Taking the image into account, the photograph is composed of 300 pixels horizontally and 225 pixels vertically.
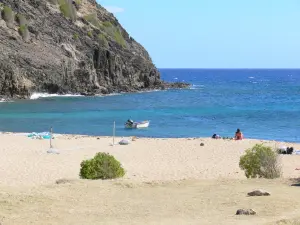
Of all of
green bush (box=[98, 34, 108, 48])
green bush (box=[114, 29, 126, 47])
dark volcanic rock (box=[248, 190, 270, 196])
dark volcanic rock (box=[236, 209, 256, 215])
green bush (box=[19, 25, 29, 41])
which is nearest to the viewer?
dark volcanic rock (box=[236, 209, 256, 215])

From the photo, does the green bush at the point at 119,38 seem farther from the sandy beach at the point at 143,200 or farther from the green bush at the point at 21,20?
the sandy beach at the point at 143,200

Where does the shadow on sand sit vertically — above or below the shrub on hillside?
below

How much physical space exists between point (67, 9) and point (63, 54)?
19.2 meters

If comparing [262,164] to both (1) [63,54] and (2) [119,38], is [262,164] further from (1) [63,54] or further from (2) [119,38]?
(2) [119,38]

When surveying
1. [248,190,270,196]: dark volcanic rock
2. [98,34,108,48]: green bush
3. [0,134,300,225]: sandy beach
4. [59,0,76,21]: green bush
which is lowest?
[0,134,300,225]: sandy beach

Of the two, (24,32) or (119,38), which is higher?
(119,38)

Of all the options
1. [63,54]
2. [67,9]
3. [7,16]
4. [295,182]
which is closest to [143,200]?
[295,182]

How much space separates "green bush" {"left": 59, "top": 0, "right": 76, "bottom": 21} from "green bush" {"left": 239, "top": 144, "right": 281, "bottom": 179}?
308 feet

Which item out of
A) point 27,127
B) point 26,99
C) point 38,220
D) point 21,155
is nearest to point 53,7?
point 26,99

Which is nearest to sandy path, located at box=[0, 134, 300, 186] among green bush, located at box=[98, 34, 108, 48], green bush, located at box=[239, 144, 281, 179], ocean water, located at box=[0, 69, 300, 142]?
green bush, located at box=[239, 144, 281, 179]

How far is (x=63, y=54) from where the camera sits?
93125mm

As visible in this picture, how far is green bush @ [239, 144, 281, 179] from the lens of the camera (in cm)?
1897

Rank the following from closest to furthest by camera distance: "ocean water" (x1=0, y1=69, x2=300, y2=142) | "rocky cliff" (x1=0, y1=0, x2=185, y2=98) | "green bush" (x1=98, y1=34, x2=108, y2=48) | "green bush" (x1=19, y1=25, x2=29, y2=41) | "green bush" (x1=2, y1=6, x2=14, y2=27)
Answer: "ocean water" (x1=0, y1=69, x2=300, y2=142), "rocky cliff" (x1=0, y1=0, x2=185, y2=98), "green bush" (x1=19, y1=25, x2=29, y2=41), "green bush" (x1=2, y1=6, x2=14, y2=27), "green bush" (x1=98, y1=34, x2=108, y2=48)

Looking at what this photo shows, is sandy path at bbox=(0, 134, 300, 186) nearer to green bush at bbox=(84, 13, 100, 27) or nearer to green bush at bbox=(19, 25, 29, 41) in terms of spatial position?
green bush at bbox=(19, 25, 29, 41)
